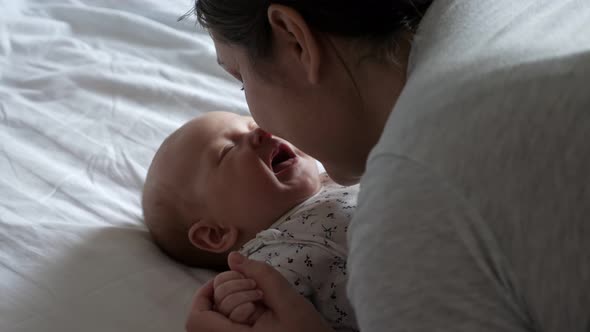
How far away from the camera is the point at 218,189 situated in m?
1.27

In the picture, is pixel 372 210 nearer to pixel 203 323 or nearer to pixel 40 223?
pixel 203 323

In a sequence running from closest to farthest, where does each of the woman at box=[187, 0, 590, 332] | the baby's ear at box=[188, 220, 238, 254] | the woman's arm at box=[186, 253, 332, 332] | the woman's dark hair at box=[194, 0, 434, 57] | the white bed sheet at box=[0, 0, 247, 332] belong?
the woman at box=[187, 0, 590, 332], the woman's dark hair at box=[194, 0, 434, 57], the woman's arm at box=[186, 253, 332, 332], the white bed sheet at box=[0, 0, 247, 332], the baby's ear at box=[188, 220, 238, 254]

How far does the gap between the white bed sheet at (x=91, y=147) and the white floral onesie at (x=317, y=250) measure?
0.16m

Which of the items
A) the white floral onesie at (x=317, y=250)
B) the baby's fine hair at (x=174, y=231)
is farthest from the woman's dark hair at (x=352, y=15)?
the baby's fine hair at (x=174, y=231)

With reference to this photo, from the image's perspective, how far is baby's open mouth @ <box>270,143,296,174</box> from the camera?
1.31 metres

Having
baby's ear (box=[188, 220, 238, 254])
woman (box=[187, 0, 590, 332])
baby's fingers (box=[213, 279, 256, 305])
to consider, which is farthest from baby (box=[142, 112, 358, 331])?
woman (box=[187, 0, 590, 332])

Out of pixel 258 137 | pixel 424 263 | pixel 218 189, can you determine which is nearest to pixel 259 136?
pixel 258 137

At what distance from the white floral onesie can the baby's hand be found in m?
0.08

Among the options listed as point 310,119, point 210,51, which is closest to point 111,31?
point 210,51

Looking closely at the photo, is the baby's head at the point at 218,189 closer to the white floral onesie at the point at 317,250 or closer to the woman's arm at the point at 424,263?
the white floral onesie at the point at 317,250

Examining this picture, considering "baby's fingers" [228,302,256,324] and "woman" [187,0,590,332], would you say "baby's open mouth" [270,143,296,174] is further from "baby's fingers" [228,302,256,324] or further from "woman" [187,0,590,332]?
Result: "woman" [187,0,590,332]

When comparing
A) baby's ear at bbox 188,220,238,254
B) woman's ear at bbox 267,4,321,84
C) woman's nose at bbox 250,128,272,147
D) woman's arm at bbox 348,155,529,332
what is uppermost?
woman's ear at bbox 267,4,321,84

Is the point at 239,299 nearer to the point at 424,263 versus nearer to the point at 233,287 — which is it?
the point at 233,287

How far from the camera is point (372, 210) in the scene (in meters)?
0.65
